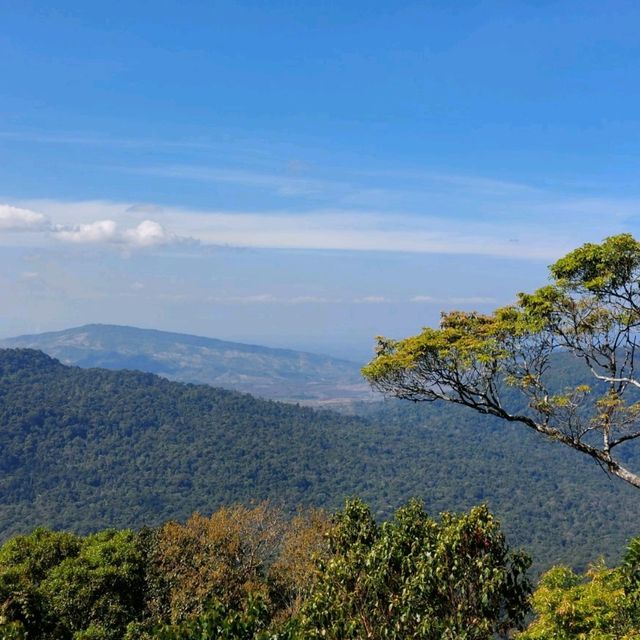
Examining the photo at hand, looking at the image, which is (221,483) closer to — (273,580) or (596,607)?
(273,580)

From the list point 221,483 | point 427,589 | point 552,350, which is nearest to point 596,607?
point 427,589

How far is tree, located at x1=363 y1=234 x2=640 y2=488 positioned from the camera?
1168cm

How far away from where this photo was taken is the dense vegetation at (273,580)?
31.8 ft

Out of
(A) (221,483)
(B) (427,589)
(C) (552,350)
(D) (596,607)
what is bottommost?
(A) (221,483)

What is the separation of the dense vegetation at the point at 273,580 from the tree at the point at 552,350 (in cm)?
304

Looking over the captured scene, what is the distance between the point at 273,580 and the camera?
24281 mm

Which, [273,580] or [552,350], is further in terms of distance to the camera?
[273,580]

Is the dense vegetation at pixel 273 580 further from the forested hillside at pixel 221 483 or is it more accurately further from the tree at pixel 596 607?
the forested hillside at pixel 221 483

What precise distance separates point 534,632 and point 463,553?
6.84 ft

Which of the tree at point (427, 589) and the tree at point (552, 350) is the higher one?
the tree at point (552, 350)

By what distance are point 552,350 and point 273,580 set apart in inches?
658

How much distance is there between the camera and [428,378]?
45.3 ft

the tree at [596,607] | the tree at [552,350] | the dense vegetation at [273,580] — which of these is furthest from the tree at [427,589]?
the tree at [552,350]

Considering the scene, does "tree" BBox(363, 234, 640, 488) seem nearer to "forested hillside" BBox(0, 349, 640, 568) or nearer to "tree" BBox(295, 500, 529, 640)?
"tree" BBox(295, 500, 529, 640)
